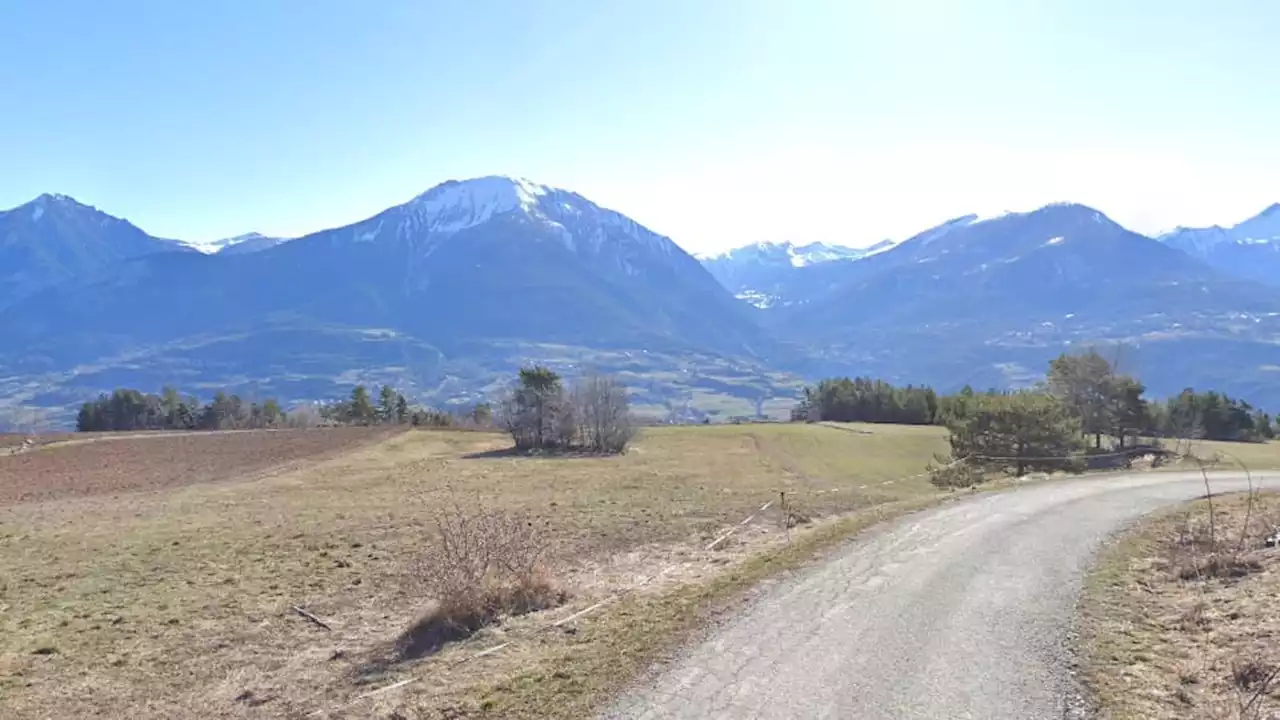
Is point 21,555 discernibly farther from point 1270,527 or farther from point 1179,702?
point 1270,527

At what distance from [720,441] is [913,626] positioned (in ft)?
206

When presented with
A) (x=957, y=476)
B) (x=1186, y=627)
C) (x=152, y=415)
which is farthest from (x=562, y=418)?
(x=152, y=415)

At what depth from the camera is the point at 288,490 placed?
37094 millimetres

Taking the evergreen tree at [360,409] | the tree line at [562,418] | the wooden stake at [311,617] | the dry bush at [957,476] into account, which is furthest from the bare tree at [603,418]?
the wooden stake at [311,617]

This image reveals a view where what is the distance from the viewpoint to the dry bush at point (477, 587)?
1206 cm

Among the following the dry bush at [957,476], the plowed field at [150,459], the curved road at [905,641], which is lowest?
the dry bush at [957,476]

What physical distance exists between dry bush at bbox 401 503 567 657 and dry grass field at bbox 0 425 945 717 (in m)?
0.55

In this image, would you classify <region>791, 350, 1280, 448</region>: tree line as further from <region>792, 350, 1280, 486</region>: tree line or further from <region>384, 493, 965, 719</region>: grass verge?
<region>384, 493, 965, 719</region>: grass verge

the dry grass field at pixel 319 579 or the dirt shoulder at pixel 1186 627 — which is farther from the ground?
the dirt shoulder at pixel 1186 627

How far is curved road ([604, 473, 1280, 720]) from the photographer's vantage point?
334 inches

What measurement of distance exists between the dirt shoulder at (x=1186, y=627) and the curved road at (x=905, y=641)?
1.49 ft

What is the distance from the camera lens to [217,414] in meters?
100

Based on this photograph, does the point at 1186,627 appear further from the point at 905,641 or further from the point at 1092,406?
the point at 1092,406

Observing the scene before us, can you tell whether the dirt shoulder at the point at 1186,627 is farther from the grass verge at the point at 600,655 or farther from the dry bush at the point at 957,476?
the dry bush at the point at 957,476
